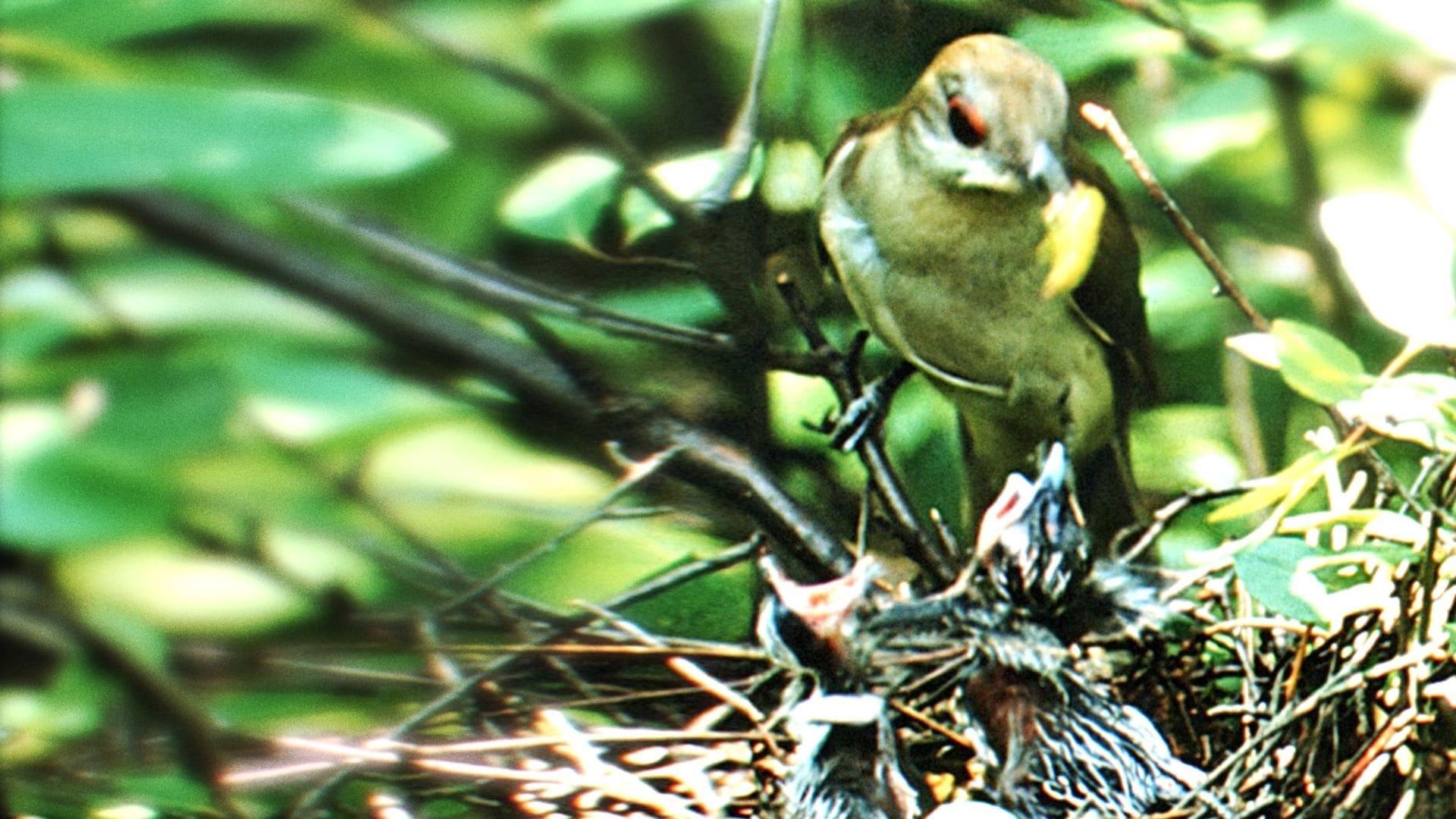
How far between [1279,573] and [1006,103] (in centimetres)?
27

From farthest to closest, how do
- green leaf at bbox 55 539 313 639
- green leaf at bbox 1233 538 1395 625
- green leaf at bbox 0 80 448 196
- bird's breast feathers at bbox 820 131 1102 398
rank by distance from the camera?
1. bird's breast feathers at bbox 820 131 1102 398
2. green leaf at bbox 1233 538 1395 625
3. green leaf at bbox 55 539 313 639
4. green leaf at bbox 0 80 448 196

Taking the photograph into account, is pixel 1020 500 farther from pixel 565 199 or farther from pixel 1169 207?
pixel 565 199

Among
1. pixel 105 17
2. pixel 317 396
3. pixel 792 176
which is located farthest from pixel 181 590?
pixel 792 176

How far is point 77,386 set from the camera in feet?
1.55

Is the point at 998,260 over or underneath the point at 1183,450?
over

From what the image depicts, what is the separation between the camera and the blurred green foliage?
0.45 meters

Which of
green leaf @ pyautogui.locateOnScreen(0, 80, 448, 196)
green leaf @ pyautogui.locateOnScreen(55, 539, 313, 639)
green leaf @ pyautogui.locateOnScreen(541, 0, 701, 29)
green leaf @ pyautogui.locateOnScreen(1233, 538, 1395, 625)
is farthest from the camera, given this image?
green leaf @ pyautogui.locateOnScreen(1233, 538, 1395, 625)

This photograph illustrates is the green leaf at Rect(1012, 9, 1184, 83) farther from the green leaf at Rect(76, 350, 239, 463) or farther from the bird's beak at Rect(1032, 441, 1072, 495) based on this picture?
the green leaf at Rect(76, 350, 239, 463)

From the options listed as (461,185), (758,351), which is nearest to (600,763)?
(758,351)

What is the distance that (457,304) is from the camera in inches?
25.9

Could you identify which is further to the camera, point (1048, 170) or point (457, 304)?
point (1048, 170)

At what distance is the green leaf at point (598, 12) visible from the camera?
64 cm

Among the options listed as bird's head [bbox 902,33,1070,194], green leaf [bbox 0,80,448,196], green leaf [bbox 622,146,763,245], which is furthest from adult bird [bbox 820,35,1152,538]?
green leaf [bbox 0,80,448,196]

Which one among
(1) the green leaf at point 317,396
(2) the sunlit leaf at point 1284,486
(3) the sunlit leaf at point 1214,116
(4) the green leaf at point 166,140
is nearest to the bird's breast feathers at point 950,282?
(3) the sunlit leaf at point 1214,116
